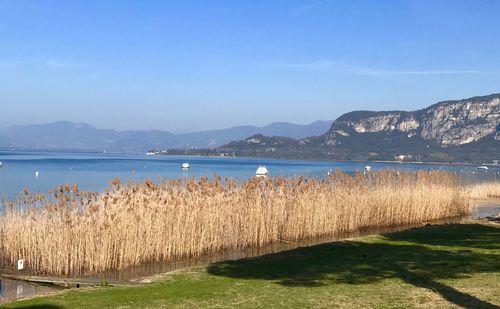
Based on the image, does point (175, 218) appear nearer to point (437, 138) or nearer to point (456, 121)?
point (456, 121)

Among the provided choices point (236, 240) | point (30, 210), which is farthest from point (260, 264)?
point (30, 210)

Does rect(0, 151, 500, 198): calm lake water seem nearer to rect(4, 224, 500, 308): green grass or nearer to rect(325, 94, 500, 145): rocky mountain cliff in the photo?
rect(4, 224, 500, 308): green grass

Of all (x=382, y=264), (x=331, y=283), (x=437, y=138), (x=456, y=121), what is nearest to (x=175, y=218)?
(x=382, y=264)

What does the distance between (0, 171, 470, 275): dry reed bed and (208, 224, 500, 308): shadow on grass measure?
96.8 inches

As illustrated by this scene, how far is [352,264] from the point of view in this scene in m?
13.0

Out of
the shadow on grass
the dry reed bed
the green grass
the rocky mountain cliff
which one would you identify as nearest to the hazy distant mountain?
the rocky mountain cliff

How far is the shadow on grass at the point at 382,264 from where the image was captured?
11.0 m

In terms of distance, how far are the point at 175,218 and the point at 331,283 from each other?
6.07 metres

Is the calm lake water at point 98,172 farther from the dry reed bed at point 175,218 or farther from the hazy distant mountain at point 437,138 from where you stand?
the hazy distant mountain at point 437,138

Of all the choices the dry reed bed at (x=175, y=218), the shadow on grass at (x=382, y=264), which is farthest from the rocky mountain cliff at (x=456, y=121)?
the shadow on grass at (x=382, y=264)

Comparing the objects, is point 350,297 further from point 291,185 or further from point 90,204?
point 291,185

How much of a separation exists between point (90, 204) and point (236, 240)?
4807 millimetres

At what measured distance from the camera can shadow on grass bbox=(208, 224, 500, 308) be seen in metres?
11.0

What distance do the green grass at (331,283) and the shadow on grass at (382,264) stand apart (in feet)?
0.06
